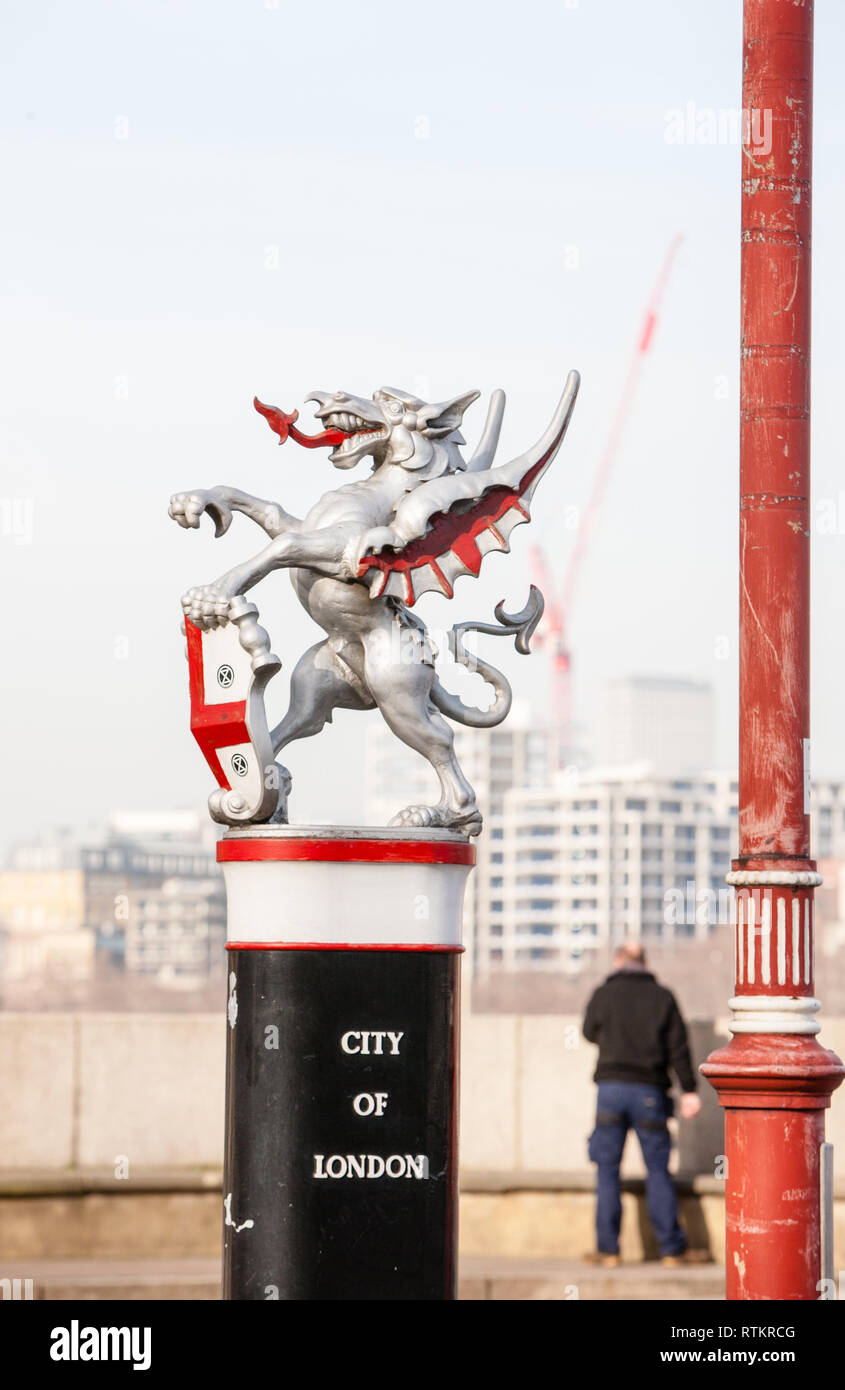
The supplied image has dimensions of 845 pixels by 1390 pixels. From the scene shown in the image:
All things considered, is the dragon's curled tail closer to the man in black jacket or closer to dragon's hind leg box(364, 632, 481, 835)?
dragon's hind leg box(364, 632, 481, 835)

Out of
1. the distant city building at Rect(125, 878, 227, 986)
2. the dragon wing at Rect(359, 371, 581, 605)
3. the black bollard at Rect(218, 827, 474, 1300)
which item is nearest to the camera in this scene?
the black bollard at Rect(218, 827, 474, 1300)

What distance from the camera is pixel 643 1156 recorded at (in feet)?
43.4

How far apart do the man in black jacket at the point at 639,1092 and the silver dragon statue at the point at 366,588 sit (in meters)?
4.75

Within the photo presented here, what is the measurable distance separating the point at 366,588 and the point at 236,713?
0.66 m

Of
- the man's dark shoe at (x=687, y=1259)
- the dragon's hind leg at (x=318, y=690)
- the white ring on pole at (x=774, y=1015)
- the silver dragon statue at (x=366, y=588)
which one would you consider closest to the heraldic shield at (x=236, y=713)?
the silver dragon statue at (x=366, y=588)

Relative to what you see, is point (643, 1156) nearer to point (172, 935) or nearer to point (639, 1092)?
point (639, 1092)

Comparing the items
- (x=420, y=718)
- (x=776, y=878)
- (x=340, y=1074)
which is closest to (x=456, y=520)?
(x=420, y=718)

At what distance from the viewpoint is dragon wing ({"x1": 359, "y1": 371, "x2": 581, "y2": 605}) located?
27.7 ft

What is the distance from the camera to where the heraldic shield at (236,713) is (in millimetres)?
8148

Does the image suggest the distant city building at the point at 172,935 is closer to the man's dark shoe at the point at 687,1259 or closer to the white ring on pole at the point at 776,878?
the man's dark shoe at the point at 687,1259

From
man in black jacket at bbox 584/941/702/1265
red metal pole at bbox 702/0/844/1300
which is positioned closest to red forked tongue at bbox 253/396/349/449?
red metal pole at bbox 702/0/844/1300

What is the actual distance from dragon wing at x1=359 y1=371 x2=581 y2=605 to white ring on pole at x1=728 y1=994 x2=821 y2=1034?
5.75ft

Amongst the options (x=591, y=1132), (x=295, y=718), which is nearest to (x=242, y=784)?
(x=295, y=718)

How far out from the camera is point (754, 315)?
28.8 feet
